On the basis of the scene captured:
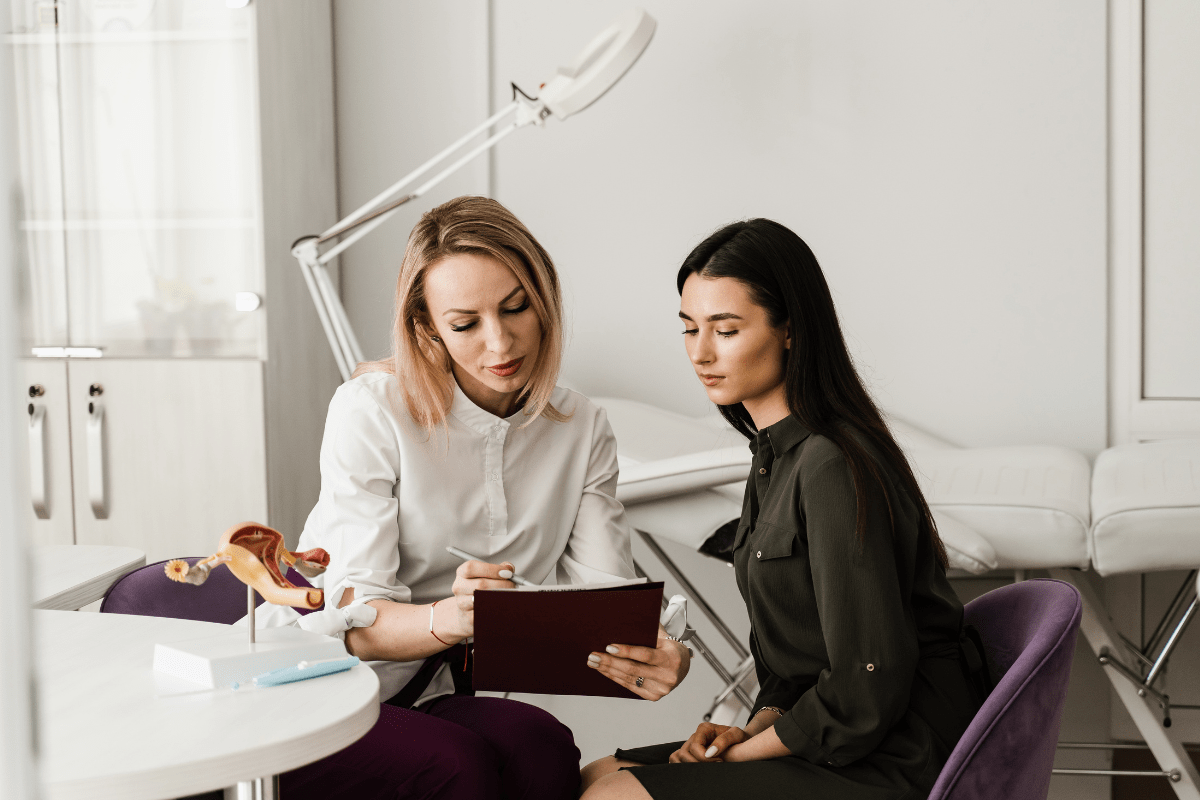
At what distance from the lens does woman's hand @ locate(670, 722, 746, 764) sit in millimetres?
1151

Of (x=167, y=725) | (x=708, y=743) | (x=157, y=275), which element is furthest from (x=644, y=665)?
(x=157, y=275)

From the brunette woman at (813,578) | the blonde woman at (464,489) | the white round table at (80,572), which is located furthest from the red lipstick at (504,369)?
the white round table at (80,572)

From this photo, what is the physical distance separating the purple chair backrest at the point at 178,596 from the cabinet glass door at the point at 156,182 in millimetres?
968

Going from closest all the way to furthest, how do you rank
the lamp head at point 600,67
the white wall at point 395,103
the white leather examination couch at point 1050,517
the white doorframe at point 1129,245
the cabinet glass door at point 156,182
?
the white leather examination couch at point 1050,517 < the lamp head at point 600,67 < the cabinet glass door at point 156,182 < the white doorframe at point 1129,245 < the white wall at point 395,103

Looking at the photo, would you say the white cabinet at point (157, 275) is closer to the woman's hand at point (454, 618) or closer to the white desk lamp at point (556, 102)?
the white desk lamp at point (556, 102)

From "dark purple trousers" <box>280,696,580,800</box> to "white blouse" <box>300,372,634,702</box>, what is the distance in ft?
0.41

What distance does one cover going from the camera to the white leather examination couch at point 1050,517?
5.59 ft

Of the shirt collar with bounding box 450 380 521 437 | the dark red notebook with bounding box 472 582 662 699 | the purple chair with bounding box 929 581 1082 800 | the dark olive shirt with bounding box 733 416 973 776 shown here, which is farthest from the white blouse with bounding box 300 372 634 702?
the purple chair with bounding box 929 581 1082 800

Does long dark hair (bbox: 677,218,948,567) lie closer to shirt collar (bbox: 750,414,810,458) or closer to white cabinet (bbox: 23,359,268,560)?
shirt collar (bbox: 750,414,810,458)

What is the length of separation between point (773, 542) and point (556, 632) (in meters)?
0.26

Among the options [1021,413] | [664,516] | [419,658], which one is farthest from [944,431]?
[419,658]

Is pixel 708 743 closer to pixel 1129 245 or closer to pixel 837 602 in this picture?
pixel 837 602

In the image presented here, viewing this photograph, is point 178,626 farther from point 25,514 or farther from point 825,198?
point 825,198

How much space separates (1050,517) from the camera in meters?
1.76
